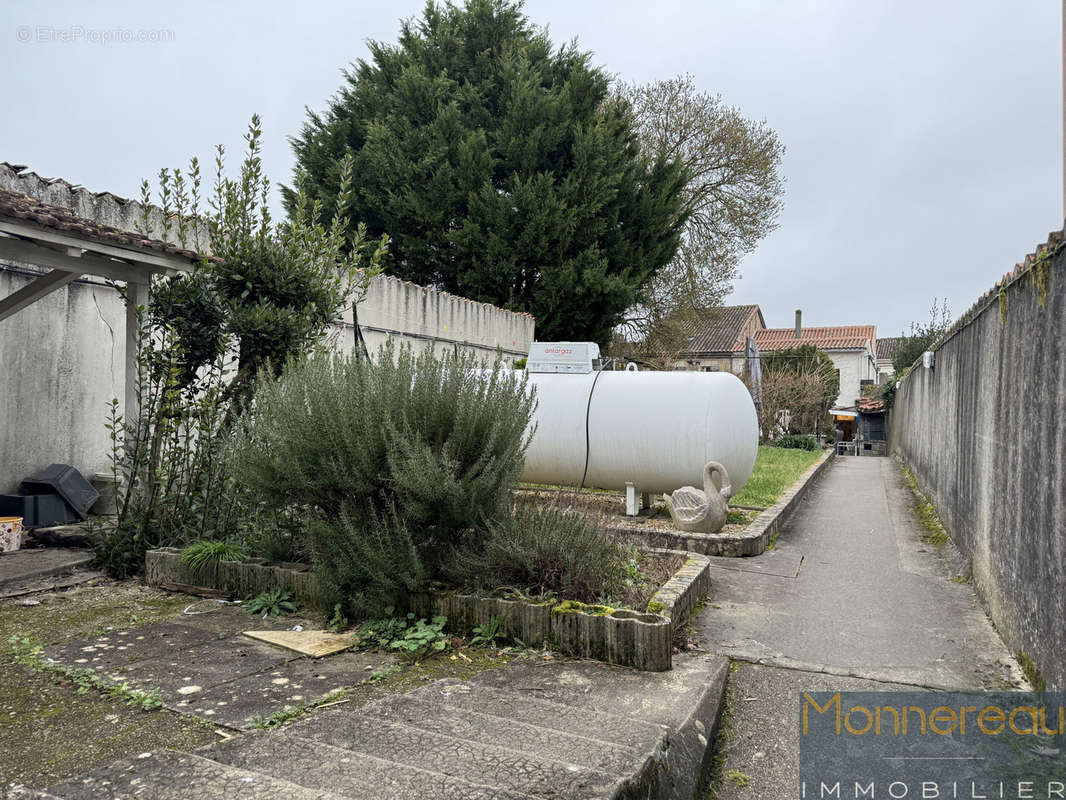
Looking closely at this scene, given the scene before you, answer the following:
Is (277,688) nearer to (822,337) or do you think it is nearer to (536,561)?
(536,561)

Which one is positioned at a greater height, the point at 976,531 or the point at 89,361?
the point at 89,361

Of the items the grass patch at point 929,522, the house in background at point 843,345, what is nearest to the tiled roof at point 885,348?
the house in background at point 843,345

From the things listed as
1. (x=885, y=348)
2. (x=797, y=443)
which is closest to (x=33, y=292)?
(x=797, y=443)

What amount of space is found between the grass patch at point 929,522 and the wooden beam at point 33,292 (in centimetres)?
867

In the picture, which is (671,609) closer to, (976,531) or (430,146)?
(976,531)

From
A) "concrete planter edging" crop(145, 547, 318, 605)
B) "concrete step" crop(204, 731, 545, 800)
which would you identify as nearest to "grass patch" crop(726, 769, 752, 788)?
"concrete step" crop(204, 731, 545, 800)

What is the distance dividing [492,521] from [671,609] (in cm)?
116

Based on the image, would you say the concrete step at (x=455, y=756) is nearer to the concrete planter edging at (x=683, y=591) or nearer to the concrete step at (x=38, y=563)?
the concrete planter edging at (x=683, y=591)

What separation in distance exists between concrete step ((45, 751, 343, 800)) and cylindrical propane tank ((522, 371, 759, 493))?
545cm

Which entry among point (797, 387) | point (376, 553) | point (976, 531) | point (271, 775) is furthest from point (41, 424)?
point (797, 387)

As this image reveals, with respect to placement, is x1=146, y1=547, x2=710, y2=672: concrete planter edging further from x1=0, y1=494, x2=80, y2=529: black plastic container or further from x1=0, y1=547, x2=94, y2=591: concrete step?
x1=0, y1=494, x2=80, y2=529: black plastic container

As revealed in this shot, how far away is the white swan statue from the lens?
24.1ft

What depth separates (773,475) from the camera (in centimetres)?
1316

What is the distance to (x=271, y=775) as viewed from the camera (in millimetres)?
2299
